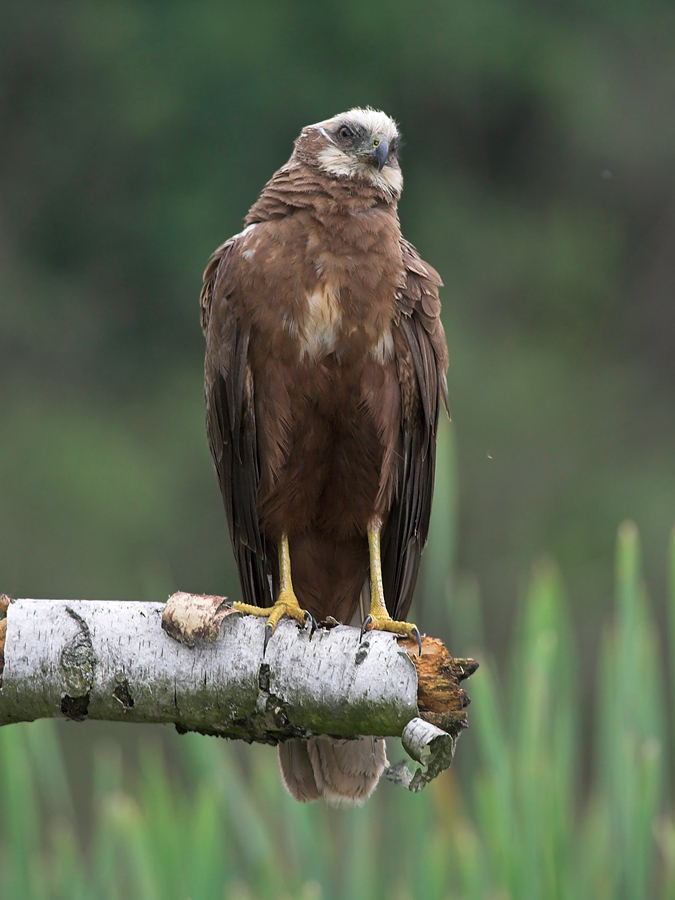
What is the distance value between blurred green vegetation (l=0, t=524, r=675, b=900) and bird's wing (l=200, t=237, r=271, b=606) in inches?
24.8

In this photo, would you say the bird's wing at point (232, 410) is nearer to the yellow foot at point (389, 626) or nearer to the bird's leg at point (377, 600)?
the bird's leg at point (377, 600)

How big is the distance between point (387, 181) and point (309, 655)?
165 cm

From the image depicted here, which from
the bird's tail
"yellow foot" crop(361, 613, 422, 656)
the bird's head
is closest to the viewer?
"yellow foot" crop(361, 613, 422, 656)

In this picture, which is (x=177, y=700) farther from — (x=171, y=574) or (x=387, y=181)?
(x=171, y=574)

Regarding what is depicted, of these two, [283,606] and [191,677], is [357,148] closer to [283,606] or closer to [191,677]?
[283,606]

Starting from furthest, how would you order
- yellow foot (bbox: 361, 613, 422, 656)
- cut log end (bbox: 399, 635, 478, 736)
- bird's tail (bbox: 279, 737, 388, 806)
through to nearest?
bird's tail (bbox: 279, 737, 388, 806) < yellow foot (bbox: 361, 613, 422, 656) < cut log end (bbox: 399, 635, 478, 736)

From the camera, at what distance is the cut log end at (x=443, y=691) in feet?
7.13

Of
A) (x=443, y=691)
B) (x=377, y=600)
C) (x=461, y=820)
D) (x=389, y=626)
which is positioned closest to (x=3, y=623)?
(x=443, y=691)

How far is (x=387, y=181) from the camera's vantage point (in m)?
3.40

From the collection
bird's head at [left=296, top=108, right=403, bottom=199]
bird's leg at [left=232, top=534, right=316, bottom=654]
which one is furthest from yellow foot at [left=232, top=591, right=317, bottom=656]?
bird's head at [left=296, top=108, right=403, bottom=199]

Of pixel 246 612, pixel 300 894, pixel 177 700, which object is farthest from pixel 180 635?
pixel 300 894

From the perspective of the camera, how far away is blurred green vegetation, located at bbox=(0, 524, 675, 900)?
2.64 metres

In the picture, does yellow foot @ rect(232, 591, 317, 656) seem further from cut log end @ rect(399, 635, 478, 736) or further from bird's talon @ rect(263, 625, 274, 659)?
cut log end @ rect(399, 635, 478, 736)

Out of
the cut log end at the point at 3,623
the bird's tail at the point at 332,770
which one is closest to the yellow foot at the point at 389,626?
the bird's tail at the point at 332,770
